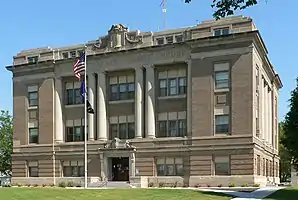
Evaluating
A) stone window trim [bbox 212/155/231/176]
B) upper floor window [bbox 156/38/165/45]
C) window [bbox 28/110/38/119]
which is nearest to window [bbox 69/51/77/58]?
window [bbox 28/110/38/119]

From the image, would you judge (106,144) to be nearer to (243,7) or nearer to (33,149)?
(33,149)

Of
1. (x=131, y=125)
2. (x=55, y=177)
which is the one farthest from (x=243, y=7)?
(x=55, y=177)

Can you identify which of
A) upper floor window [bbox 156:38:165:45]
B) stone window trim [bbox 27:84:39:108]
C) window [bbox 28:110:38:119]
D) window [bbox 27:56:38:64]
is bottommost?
window [bbox 28:110:38:119]

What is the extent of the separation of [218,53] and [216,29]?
2.79m

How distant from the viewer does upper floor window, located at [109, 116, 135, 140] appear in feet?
189

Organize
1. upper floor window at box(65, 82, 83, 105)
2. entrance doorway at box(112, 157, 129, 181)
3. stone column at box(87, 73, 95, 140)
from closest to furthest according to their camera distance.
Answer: entrance doorway at box(112, 157, 129, 181)
stone column at box(87, 73, 95, 140)
upper floor window at box(65, 82, 83, 105)

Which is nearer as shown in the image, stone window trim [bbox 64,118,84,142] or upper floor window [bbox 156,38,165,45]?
upper floor window [bbox 156,38,165,45]

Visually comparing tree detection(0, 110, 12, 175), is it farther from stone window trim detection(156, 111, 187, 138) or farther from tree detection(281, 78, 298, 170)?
tree detection(281, 78, 298, 170)

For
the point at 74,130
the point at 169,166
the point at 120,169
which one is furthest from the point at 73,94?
the point at 169,166

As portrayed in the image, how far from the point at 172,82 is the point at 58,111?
15192 millimetres

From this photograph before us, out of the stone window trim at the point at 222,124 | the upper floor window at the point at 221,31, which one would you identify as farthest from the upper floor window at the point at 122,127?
the upper floor window at the point at 221,31

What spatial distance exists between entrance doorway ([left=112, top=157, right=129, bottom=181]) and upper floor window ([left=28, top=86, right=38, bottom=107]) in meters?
13.6

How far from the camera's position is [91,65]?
60219mm

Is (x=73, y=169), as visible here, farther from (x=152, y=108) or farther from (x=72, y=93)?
(x=152, y=108)
